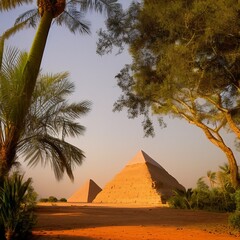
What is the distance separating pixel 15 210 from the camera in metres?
7.06

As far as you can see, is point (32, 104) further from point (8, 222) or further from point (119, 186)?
point (119, 186)

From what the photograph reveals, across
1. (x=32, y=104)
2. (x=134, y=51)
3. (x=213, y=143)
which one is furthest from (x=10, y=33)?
(x=213, y=143)

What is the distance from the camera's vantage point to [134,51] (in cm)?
1536

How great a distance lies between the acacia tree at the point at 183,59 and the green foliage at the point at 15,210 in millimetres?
7412

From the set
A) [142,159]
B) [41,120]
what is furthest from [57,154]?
[142,159]

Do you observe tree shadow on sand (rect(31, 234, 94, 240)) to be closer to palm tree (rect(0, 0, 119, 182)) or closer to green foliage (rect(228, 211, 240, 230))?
palm tree (rect(0, 0, 119, 182))

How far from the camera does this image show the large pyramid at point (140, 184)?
52469mm

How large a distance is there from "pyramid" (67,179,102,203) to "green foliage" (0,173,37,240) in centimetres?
5719

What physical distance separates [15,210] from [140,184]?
50.5m

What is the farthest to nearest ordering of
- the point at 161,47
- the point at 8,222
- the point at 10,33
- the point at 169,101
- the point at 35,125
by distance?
the point at 169,101
the point at 161,47
the point at 10,33
the point at 35,125
the point at 8,222

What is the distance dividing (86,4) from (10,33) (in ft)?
9.54

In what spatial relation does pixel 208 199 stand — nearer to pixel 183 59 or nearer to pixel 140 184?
pixel 183 59

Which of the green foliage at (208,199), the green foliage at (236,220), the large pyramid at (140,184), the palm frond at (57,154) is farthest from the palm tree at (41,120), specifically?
the large pyramid at (140,184)

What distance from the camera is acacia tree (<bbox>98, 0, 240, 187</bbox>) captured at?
12.4m
